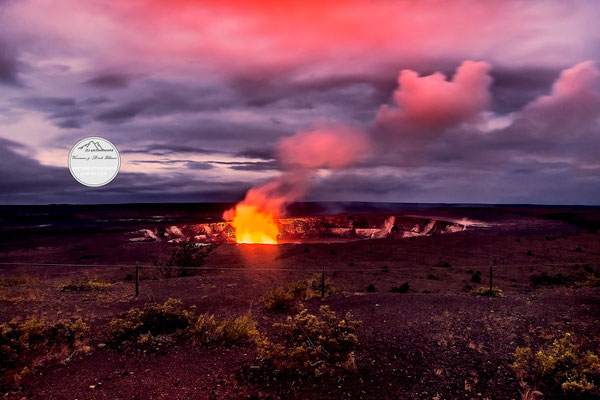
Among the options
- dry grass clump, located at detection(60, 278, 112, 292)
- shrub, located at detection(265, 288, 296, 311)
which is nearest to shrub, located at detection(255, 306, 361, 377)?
shrub, located at detection(265, 288, 296, 311)

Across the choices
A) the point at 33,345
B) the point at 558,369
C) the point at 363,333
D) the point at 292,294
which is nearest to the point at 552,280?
the point at 558,369

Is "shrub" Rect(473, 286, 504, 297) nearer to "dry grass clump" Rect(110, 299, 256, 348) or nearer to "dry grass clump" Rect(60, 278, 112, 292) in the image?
"dry grass clump" Rect(110, 299, 256, 348)

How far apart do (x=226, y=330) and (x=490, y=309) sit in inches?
289

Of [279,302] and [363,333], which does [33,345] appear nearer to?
[279,302]

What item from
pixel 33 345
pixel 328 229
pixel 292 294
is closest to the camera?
pixel 33 345

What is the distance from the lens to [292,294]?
13070 mm

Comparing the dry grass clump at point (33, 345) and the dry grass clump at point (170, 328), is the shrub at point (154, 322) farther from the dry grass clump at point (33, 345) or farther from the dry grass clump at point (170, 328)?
the dry grass clump at point (33, 345)

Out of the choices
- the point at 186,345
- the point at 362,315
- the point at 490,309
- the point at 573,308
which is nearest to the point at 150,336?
the point at 186,345

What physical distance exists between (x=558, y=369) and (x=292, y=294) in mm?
7865

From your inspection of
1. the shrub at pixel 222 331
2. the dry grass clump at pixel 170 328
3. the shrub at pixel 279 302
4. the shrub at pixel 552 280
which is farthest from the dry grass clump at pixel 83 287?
the shrub at pixel 552 280

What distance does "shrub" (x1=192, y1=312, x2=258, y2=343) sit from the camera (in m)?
9.05

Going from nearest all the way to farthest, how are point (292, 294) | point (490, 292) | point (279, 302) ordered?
point (279, 302) < point (292, 294) < point (490, 292)

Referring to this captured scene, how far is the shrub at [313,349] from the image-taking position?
7352 millimetres

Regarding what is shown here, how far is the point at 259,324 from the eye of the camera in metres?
10.7
